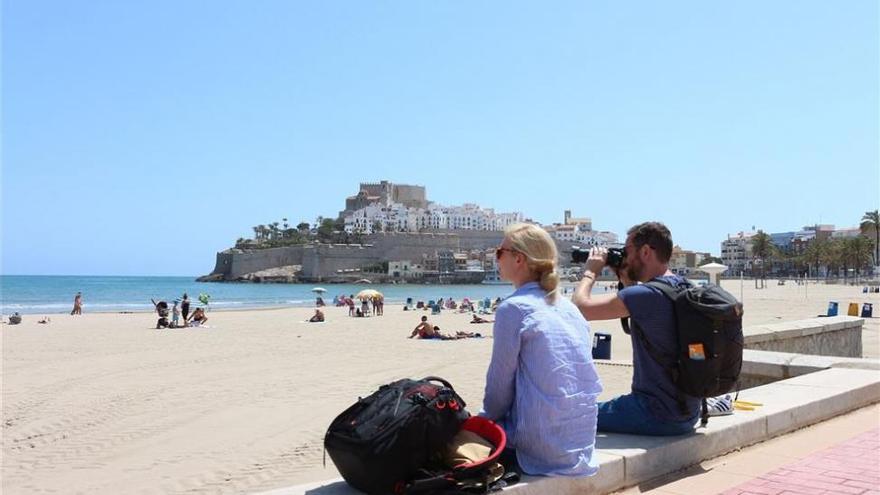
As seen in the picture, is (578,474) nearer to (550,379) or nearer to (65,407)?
(550,379)

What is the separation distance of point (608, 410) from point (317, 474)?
2770 mm

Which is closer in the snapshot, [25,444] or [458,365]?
[25,444]

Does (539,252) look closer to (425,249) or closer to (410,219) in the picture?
(425,249)

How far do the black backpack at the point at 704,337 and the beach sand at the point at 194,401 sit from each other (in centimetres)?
312

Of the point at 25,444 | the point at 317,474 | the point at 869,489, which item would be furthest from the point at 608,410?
the point at 25,444

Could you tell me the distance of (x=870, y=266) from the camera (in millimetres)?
107188

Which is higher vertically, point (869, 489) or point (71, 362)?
point (869, 489)

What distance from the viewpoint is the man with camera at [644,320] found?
339cm

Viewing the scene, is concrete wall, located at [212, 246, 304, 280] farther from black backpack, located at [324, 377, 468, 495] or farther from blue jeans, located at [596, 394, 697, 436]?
black backpack, located at [324, 377, 468, 495]

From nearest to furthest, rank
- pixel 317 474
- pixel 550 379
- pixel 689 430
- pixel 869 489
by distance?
pixel 550 379 < pixel 869 489 < pixel 689 430 < pixel 317 474

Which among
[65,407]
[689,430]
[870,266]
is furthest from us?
[870,266]

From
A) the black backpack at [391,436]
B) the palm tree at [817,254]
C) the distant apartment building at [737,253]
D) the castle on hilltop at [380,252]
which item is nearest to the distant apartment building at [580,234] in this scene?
the castle on hilltop at [380,252]

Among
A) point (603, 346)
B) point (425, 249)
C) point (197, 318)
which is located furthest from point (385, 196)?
point (603, 346)

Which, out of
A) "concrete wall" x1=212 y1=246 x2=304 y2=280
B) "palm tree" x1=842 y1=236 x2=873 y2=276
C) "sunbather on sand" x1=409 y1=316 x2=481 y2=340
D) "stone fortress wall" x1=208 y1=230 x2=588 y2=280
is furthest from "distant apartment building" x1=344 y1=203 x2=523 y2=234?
"sunbather on sand" x1=409 y1=316 x2=481 y2=340
